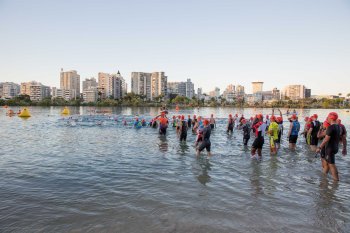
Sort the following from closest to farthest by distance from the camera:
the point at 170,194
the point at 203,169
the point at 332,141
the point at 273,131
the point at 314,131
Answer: the point at 170,194 < the point at 332,141 < the point at 203,169 < the point at 273,131 < the point at 314,131

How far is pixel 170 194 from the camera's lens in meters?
7.55

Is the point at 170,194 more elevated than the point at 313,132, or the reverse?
the point at 313,132

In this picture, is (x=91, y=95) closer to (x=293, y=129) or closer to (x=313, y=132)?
(x=293, y=129)

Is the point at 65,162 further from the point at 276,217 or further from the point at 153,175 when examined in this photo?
the point at 276,217

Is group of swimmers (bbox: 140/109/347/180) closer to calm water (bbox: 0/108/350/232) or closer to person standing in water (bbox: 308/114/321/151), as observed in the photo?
person standing in water (bbox: 308/114/321/151)

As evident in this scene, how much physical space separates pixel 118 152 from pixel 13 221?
8.33m

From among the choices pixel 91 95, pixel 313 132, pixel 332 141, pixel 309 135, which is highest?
pixel 91 95

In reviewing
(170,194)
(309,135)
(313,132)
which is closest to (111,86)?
(309,135)

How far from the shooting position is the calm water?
5758 mm

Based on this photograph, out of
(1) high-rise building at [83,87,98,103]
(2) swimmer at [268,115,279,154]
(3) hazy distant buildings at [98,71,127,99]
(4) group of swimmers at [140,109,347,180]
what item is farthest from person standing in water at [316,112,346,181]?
(3) hazy distant buildings at [98,71,127,99]

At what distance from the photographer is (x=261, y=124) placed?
11914 mm

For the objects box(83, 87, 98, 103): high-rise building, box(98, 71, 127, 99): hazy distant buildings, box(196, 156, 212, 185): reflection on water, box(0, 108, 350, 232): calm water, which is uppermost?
box(98, 71, 127, 99): hazy distant buildings

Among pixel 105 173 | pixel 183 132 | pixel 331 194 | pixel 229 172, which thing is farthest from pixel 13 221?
pixel 183 132

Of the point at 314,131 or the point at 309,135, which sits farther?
the point at 309,135
